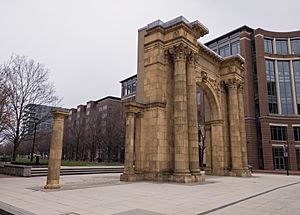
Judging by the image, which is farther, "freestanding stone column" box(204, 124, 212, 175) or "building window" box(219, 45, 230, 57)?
"building window" box(219, 45, 230, 57)

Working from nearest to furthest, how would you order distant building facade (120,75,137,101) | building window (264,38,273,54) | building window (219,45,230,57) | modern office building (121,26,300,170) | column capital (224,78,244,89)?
1. column capital (224,78,244,89)
2. modern office building (121,26,300,170)
3. building window (264,38,273,54)
4. building window (219,45,230,57)
5. distant building facade (120,75,137,101)

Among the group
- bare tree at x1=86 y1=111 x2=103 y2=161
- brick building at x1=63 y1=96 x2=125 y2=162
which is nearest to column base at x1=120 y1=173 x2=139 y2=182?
brick building at x1=63 y1=96 x2=125 y2=162

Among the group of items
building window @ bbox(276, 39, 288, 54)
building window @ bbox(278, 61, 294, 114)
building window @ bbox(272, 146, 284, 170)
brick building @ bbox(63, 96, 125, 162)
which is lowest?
building window @ bbox(272, 146, 284, 170)

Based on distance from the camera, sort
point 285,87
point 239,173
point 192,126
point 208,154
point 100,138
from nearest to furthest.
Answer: point 192,126 < point 239,173 < point 208,154 < point 285,87 < point 100,138

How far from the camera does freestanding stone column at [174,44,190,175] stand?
15812mm

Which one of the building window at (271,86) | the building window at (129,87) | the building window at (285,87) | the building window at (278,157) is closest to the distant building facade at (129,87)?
the building window at (129,87)

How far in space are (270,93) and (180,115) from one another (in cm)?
3480

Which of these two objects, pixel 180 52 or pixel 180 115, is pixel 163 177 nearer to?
pixel 180 115

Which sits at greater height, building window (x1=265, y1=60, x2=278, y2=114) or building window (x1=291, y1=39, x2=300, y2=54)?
building window (x1=291, y1=39, x2=300, y2=54)

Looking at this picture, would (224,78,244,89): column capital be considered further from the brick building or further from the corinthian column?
the brick building

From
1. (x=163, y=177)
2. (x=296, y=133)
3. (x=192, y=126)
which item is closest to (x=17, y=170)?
(x=163, y=177)

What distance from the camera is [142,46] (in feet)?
62.6

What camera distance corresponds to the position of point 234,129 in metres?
23.6

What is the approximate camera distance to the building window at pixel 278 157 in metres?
41.9
